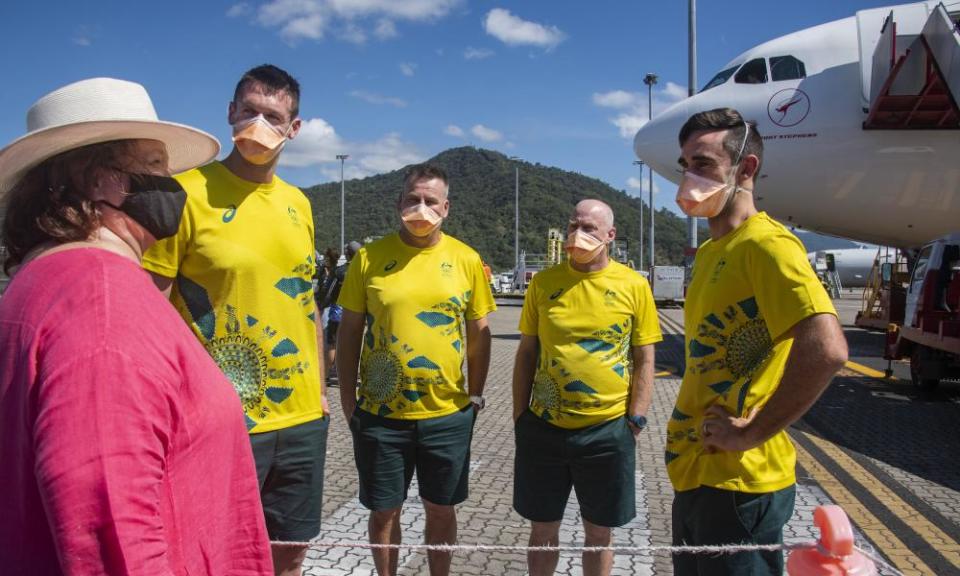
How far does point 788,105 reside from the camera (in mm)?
11297

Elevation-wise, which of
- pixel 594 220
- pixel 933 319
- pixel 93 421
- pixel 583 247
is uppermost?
pixel 594 220

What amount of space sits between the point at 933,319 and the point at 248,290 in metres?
9.55

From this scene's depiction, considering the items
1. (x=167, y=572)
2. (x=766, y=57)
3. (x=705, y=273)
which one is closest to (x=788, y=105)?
(x=766, y=57)

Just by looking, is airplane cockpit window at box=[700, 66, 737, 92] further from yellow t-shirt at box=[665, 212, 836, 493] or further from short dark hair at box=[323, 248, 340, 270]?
yellow t-shirt at box=[665, 212, 836, 493]

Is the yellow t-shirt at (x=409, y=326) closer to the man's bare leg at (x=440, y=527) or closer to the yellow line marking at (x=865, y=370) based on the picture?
the man's bare leg at (x=440, y=527)

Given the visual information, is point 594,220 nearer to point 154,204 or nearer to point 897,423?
point 154,204

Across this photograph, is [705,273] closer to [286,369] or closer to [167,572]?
[286,369]

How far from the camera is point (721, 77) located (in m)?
12.7

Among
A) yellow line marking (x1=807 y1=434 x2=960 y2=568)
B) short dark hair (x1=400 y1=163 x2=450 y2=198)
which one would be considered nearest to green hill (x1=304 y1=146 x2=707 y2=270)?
yellow line marking (x1=807 y1=434 x2=960 y2=568)

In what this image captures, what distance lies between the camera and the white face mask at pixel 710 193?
2.39 metres

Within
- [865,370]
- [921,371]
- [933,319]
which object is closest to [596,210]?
[933,319]

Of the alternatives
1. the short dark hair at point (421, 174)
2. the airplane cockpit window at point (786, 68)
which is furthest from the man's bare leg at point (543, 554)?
the airplane cockpit window at point (786, 68)

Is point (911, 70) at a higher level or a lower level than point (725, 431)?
higher

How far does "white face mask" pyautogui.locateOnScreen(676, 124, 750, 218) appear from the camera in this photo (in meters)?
2.39
